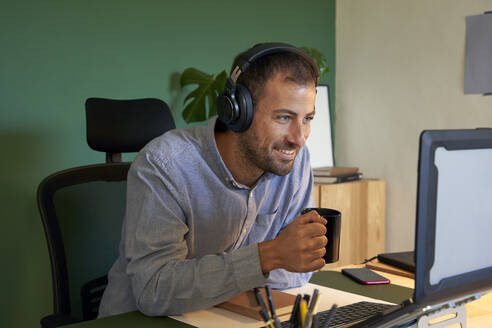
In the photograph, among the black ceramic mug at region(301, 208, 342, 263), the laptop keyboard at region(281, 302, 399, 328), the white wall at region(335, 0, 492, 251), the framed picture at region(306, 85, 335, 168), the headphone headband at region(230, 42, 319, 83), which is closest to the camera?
the laptop keyboard at region(281, 302, 399, 328)

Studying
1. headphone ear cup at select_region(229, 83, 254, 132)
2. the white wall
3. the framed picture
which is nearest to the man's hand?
headphone ear cup at select_region(229, 83, 254, 132)

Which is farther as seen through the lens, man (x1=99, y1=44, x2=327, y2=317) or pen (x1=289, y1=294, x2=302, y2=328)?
man (x1=99, y1=44, x2=327, y2=317)

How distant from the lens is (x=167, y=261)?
3.76ft

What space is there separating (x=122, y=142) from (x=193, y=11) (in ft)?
4.42

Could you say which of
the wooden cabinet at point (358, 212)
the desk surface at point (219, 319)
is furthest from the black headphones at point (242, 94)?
the wooden cabinet at point (358, 212)

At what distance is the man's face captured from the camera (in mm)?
1250

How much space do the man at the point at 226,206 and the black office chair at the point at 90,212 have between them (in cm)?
14

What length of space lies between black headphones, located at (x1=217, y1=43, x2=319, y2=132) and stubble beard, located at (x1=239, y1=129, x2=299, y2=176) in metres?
0.04

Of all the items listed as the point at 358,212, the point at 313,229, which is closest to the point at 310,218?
the point at 313,229

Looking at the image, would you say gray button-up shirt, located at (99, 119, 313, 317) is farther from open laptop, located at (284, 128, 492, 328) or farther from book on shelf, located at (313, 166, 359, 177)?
book on shelf, located at (313, 166, 359, 177)

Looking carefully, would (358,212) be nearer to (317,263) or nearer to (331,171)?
(331,171)

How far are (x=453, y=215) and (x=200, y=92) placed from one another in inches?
76.1

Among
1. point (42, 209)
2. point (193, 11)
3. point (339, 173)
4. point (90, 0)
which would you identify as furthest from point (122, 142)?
point (339, 173)

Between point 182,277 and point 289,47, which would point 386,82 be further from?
point 182,277
